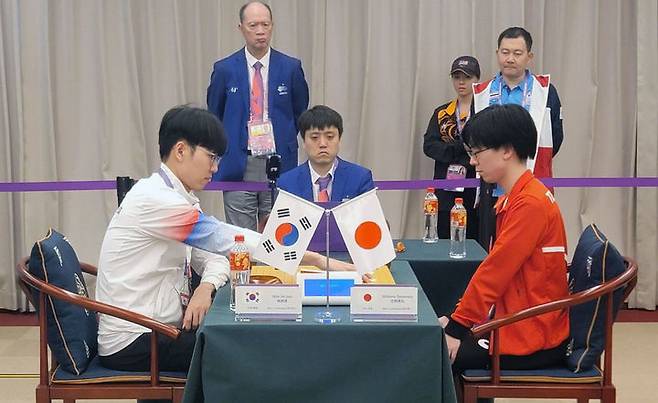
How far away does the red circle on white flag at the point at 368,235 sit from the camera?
2.56 metres

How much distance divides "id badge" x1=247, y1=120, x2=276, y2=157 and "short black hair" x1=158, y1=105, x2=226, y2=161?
1.78 metres

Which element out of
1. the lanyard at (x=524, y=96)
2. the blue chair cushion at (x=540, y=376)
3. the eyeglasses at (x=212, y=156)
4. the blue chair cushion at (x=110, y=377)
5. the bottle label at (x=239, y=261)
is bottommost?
the blue chair cushion at (x=110, y=377)

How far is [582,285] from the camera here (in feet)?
9.28

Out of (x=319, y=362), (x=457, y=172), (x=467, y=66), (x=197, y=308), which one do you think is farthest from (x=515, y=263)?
(x=467, y=66)

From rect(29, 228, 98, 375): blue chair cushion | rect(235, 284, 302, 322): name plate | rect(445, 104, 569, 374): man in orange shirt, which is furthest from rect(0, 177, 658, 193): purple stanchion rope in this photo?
rect(235, 284, 302, 322): name plate

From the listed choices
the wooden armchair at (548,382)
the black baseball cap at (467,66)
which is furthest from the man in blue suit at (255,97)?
the wooden armchair at (548,382)

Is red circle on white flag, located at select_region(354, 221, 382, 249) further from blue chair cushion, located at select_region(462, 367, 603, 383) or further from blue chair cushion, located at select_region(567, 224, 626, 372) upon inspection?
blue chair cushion, located at select_region(567, 224, 626, 372)

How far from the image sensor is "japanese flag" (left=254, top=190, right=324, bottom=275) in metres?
2.53

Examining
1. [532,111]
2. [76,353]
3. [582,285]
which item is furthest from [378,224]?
[532,111]

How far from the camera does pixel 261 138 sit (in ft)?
15.2

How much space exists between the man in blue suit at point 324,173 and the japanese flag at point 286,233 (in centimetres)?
121

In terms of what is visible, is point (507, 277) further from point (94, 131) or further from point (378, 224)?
point (94, 131)

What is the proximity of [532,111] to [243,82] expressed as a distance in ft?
4.90

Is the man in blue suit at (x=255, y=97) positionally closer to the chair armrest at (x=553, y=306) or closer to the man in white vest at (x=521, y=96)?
the man in white vest at (x=521, y=96)
